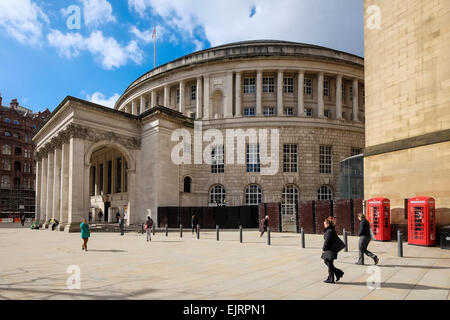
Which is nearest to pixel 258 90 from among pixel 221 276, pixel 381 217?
pixel 381 217

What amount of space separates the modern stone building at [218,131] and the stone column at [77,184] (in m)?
0.09

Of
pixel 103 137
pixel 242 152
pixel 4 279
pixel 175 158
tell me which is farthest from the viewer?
pixel 242 152

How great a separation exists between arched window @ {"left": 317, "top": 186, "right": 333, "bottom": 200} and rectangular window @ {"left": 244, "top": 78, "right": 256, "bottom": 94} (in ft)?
47.1

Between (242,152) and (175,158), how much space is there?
776 centimetres

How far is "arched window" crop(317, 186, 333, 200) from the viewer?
3728cm

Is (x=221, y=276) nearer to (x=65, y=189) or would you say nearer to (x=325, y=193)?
(x=65, y=189)

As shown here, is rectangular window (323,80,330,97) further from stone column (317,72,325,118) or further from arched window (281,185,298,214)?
arched window (281,185,298,214)

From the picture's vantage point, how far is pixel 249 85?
4053 cm

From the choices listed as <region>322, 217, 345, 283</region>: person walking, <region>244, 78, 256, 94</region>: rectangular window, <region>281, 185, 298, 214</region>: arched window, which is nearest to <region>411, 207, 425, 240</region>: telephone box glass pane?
<region>322, 217, 345, 283</region>: person walking

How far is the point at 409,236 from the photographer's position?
48.7ft

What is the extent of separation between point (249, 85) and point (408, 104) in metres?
25.5

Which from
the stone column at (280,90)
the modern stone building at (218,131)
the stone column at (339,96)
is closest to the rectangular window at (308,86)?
the modern stone building at (218,131)
